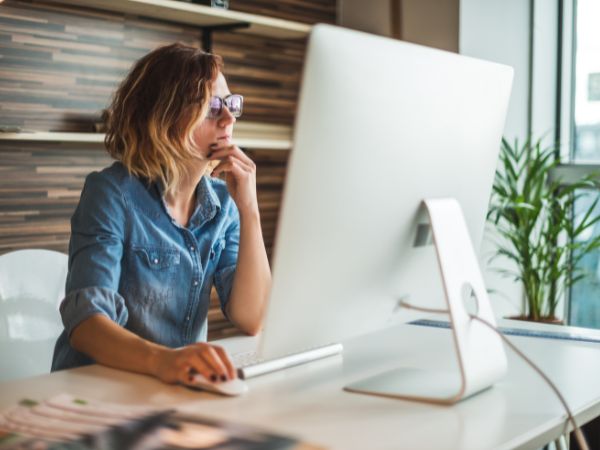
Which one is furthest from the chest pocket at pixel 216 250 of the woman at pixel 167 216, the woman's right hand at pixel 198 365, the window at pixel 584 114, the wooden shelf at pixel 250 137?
the window at pixel 584 114

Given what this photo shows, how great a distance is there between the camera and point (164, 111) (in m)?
1.90

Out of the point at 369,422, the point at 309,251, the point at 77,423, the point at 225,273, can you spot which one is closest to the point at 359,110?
the point at 309,251

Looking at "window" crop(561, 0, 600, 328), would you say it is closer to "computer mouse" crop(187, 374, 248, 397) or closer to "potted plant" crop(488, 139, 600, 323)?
"potted plant" crop(488, 139, 600, 323)

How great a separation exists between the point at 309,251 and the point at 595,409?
552mm

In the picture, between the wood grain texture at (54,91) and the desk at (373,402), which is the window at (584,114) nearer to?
the wood grain texture at (54,91)

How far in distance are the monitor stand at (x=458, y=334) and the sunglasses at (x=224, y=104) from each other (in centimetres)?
57

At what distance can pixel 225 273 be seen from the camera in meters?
2.03

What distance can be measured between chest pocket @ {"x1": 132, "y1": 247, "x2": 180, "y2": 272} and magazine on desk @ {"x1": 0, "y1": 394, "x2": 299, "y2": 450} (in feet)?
1.65

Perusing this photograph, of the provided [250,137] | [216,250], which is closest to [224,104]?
[216,250]

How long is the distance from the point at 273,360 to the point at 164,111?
0.60 meters

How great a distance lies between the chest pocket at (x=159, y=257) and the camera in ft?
6.05

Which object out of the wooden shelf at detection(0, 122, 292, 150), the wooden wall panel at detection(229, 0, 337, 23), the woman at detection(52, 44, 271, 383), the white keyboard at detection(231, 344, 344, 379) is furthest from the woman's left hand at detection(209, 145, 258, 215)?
the wooden wall panel at detection(229, 0, 337, 23)

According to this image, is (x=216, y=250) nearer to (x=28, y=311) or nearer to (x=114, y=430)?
(x=28, y=311)

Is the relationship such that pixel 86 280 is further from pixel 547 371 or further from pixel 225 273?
pixel 547 371
